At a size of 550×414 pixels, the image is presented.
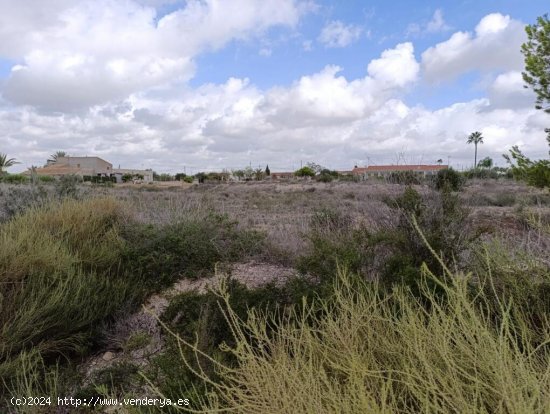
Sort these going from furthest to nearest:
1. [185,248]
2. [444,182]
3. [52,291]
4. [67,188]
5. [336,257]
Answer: [67,188] → [444,182] → [185,248] → [52,291] → [336,257]

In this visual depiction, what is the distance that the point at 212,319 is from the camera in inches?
161

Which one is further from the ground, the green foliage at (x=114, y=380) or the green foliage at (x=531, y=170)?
the green foliage at (x=531, y=170)

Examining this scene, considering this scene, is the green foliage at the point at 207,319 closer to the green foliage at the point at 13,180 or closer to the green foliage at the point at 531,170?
the green foliage at the point at 531,170

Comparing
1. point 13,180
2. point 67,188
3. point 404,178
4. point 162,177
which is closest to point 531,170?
point 404,178

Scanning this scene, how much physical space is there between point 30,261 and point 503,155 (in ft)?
32.3

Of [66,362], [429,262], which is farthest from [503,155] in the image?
[66,362]

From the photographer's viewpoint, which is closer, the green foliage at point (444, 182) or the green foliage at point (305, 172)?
the green foliage at point (444, 182)

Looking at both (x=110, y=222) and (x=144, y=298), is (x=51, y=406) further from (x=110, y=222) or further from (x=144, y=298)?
(x=110, y=222)

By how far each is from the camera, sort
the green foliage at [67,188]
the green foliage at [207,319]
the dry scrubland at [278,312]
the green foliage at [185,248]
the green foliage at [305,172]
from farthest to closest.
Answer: the green foliage at [305,172] → the green foliage at [67,188] → the green foliage at [185,248] → the green foliage at [207,319] → the dry scrubland at [278,312]

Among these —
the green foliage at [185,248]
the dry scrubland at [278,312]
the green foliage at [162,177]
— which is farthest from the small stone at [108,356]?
the green foliage at [162,177]

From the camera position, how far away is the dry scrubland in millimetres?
2145

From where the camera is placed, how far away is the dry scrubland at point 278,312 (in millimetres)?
2145

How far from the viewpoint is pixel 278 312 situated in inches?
168

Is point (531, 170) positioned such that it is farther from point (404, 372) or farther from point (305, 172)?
point (305, 172)
